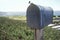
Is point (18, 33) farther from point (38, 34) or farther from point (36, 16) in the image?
point (36, 16)

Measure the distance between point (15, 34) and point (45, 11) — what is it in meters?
2.00

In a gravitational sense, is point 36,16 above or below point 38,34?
above

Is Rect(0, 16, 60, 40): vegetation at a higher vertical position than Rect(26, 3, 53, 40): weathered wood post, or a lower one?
lower

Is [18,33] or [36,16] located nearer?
[36,16]

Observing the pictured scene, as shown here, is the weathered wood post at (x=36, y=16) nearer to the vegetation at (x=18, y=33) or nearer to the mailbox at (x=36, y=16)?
the mailbox at (x=36, y=16)

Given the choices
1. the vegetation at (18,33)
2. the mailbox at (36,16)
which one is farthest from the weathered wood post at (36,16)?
the vegetation at (18,33)

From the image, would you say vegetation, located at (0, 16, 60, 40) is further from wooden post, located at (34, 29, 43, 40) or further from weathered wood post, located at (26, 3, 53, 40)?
weathered wood post, located at (26, 3, 53, 40)

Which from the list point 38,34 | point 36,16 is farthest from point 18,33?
point 36,16

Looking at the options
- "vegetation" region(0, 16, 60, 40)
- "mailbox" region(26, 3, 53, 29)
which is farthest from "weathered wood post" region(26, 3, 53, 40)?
"vegetation" region(0, 16, 60, 40)

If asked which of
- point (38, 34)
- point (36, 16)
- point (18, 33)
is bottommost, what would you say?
point (18, 33)

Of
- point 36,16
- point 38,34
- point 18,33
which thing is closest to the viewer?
point 36,16

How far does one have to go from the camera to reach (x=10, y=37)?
143 inches

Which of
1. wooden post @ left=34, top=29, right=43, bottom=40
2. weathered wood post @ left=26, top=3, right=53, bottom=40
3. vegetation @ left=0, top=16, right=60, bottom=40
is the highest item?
weathered wood post @ left=26, top=3, right=53, bottom=40

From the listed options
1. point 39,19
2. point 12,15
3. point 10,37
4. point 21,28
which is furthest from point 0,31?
point 39,19
